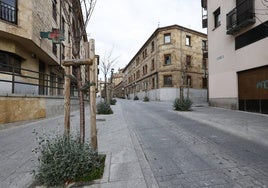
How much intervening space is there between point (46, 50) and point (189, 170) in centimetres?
1196

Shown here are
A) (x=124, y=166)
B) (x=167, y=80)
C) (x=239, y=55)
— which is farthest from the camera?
(x=167, y=80)

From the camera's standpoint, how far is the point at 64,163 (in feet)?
8.61

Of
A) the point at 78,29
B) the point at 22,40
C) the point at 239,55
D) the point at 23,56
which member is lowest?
the point at 78,29

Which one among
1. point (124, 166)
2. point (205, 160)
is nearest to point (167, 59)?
point (205, 160)

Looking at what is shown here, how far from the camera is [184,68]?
89.7ft

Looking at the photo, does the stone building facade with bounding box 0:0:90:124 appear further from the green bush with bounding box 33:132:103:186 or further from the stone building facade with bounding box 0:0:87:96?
the green bush with bounding box 33:132:103:186

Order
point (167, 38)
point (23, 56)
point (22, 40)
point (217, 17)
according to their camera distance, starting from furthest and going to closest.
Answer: point (167, 38) < point (217, 17) < point (23, 56) < point (22, 40)

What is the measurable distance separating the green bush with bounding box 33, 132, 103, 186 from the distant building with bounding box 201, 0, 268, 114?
32.9ft

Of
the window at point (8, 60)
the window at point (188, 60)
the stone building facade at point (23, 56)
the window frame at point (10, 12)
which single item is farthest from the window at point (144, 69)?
the window frame at point (10, 12)

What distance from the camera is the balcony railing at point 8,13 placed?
30.7ft

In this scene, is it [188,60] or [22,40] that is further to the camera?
[188,60]

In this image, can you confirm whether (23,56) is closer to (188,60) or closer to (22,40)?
(22,40)

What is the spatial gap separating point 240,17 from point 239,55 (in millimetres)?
2418

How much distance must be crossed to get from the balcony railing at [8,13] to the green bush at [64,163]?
9.87m
